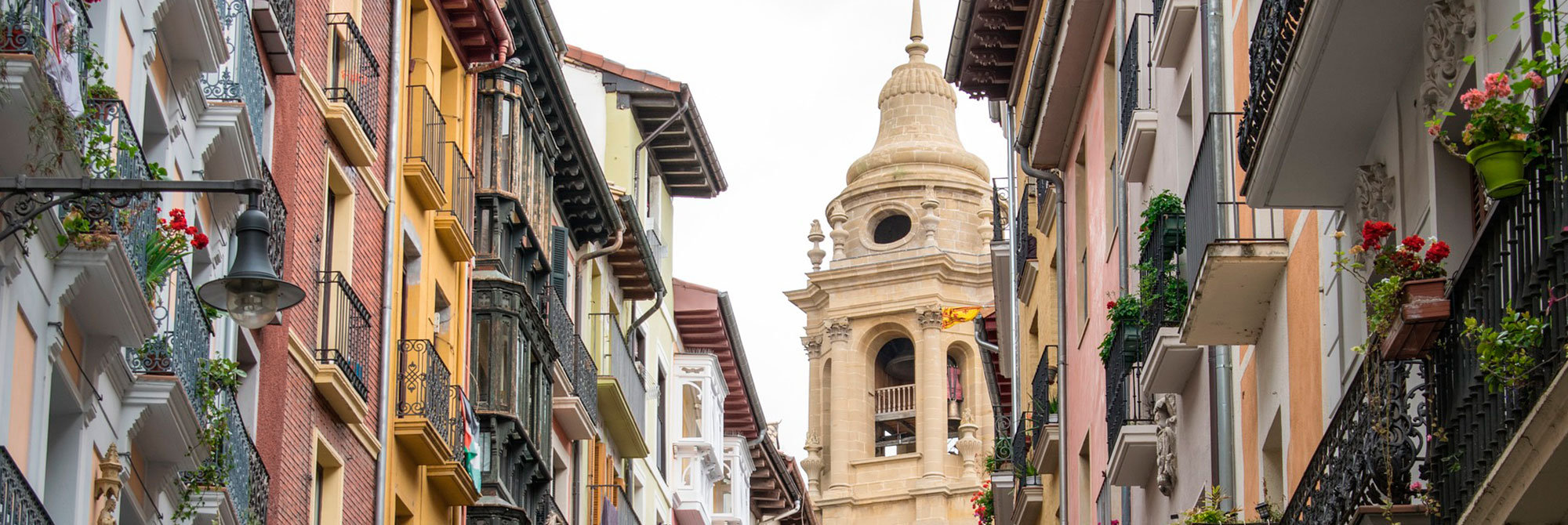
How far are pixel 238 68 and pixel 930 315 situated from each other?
64547 millimetres

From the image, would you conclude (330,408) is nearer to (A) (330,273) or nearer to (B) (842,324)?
(A) (330,273)

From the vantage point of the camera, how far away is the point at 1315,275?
17.8 metres

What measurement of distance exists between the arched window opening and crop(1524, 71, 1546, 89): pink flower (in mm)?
75200

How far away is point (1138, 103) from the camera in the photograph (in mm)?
25750

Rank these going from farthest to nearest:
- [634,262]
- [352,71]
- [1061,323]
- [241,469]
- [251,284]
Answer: [634,262], [1061,323], [352,71], [241,469], [251,284]

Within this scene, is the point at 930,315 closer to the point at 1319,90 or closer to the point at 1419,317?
the point at 1319,90

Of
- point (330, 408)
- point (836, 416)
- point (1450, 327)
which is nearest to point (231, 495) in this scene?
point (330, 408)

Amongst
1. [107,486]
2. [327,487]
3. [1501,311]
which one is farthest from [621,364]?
[1501,311]

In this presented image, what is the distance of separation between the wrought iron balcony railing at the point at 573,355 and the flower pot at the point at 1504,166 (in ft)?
82.8

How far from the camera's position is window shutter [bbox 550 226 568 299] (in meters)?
37.5

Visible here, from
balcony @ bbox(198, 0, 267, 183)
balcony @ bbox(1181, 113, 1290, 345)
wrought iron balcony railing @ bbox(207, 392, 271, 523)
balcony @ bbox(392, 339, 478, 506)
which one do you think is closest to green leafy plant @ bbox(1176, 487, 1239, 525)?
balcony @ bbox(1181, 113, 1290, 345)

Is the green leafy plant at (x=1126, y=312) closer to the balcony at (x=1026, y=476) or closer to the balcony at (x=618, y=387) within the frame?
the balcony at (x=1026, y=476)

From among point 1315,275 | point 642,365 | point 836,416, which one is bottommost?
point 1315,275

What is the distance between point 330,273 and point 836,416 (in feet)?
198
